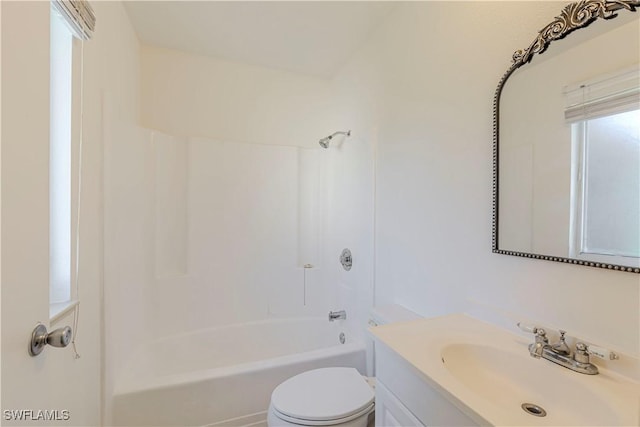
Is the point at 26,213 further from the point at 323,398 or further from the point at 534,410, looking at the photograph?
the point at 534,410

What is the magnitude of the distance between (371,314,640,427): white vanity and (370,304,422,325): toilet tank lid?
14.8 inches

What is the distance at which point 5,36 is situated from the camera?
606 millimetres

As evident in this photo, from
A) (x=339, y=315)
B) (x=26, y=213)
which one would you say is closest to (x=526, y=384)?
(x=26, y=213)

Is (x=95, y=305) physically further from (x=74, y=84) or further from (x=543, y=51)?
(x=543, y=51)

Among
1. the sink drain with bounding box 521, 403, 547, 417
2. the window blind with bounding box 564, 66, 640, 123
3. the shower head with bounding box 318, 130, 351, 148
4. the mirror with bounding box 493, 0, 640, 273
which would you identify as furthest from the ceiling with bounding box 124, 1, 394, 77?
the sink drain with bounding box 521, 403, 547, 417

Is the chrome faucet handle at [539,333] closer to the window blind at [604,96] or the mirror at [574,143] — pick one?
the mirror at [574,143]

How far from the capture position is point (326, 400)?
1.26 metres

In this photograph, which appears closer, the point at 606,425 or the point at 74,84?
the point at 606,425

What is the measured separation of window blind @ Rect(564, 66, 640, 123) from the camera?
749mm

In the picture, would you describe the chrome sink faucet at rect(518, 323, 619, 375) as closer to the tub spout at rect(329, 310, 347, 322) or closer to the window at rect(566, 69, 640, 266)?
the window at rect(566, 69, 640, 266)

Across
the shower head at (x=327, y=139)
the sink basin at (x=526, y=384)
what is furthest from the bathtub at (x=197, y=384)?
the shower head at (x=327, y=139)

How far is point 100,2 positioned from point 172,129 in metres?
0.97

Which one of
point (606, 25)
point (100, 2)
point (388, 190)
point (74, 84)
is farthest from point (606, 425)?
point (100, 2)

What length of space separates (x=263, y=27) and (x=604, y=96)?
189 cm
